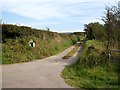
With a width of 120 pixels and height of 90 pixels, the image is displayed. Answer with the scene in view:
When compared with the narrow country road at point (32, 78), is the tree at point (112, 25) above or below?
above

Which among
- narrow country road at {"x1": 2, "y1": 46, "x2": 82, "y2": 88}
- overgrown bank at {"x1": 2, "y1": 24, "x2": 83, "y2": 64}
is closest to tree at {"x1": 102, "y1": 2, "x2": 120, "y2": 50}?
overgrown bank at {"x1": 2, "y1": 24, "x2": 83, "y2": 64}

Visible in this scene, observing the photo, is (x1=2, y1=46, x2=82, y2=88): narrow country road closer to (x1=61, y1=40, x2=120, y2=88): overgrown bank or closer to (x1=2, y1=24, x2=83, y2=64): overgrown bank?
(x1=61, y1=40, x2=120, y2=88): overgrown bank

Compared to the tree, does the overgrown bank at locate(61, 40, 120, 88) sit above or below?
below

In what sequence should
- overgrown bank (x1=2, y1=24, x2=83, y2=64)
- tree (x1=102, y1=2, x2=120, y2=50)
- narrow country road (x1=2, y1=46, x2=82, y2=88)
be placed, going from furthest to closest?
1. tree (x1=102, y1=2, x2=120, y2=50)
2. overgrown bank (x1=2, y1=24, x2=83, y2=64)
3. narrow country road (x1=2, y1=46, x2=82, y2=88)

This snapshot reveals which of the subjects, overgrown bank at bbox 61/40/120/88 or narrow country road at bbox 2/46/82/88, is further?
overgrown bank at bbox 61/40/120/88

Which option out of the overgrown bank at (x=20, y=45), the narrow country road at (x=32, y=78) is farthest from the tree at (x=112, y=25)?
the narrow country road at (x=32, y=78)

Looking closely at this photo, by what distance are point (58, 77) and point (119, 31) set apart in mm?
11980

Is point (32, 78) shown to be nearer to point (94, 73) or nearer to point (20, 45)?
point (94, 73)

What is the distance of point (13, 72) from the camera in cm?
1495

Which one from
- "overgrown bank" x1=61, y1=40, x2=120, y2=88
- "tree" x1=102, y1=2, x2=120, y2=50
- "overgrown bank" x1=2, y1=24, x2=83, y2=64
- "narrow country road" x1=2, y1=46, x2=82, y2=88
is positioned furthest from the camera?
"tree" x1=102, y1=2, x2=120, y2=50

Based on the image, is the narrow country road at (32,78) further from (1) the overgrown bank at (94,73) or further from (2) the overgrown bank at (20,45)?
(2) the overgrown bank at (20,45)

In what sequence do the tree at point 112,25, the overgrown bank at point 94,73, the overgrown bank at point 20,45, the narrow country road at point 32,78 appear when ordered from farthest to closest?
the tree at point 112,25 < the overgrown bank at point 20,45 < the overgrown bank at point 94,73 < the narrow country road at point 32,78

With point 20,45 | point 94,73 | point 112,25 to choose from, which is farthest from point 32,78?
point 112,25

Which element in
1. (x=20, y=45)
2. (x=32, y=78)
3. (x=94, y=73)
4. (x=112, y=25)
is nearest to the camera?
(x=32, y=78)
